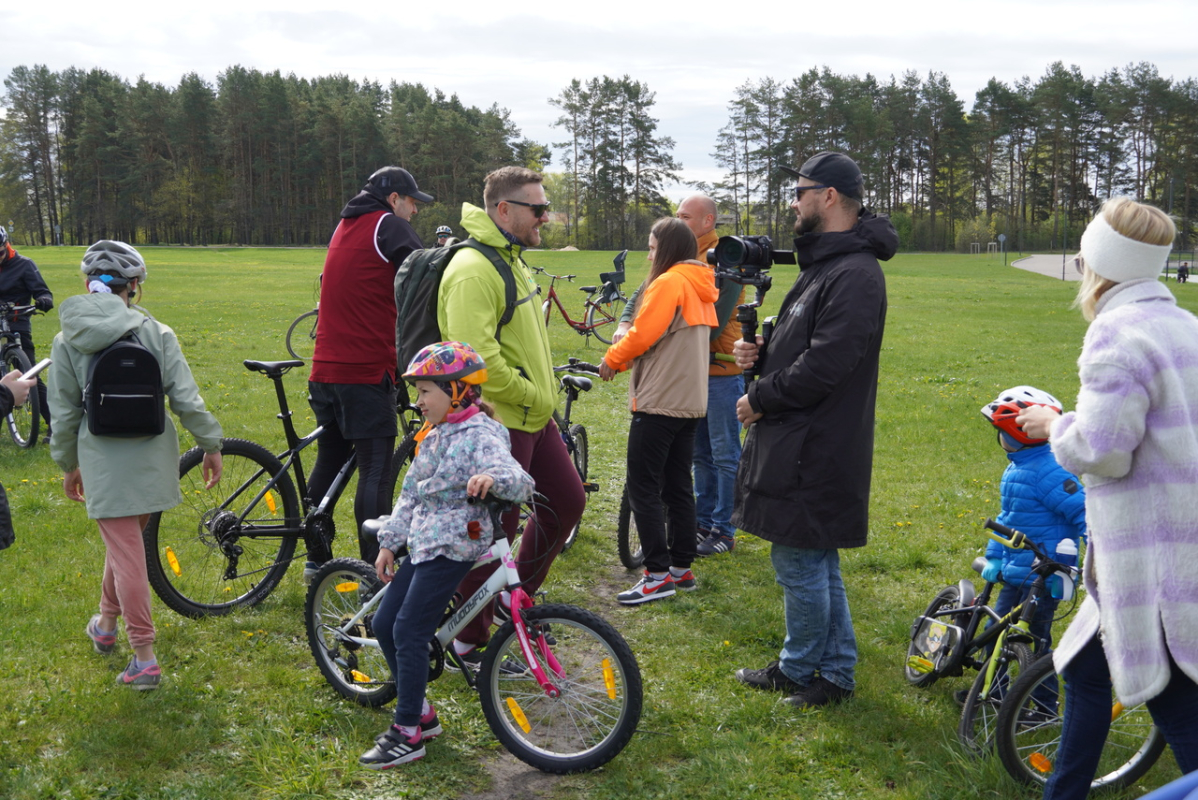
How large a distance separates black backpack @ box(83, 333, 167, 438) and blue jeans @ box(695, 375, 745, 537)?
3.49 metres

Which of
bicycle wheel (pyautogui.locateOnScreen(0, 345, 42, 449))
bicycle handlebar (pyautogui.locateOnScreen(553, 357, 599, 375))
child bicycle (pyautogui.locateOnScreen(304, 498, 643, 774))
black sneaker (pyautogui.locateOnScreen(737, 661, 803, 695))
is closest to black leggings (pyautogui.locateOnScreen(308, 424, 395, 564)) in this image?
child bicycle (pyautogui.locateOnScreen(304, 498, 643, 774))

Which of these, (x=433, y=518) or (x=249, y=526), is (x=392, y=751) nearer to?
(x=433, y=518)

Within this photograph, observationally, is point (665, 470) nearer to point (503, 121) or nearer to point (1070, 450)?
point (1070, 450)

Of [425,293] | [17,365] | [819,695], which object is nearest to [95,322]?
[425,293]

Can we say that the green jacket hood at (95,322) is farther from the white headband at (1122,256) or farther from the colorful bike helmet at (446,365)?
the white headband at (1122,256)

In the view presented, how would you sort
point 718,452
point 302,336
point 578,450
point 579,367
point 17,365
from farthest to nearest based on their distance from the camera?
point 302,336, point 17,365, point 578,450, point 579,367, point 718,452

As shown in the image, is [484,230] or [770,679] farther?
[770,679]

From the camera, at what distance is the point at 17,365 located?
921 cm

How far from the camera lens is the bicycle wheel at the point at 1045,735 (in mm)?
3471

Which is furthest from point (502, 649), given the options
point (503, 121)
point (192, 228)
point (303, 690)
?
point (192, 228)

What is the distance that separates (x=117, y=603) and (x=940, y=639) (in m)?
3.91

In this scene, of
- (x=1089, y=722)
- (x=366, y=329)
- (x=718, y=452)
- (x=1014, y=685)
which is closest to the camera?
(x=1089, y=722)

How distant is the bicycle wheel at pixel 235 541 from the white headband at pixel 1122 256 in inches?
167

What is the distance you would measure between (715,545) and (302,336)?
12205mm
